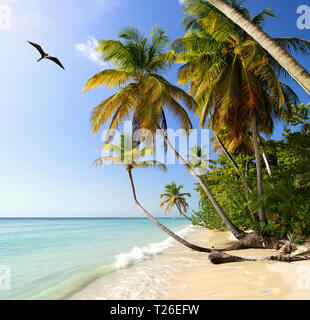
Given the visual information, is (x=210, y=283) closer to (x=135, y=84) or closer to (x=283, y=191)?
(x=283, y=191)

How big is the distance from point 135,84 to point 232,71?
4183 mm

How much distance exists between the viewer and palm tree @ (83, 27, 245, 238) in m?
8.79

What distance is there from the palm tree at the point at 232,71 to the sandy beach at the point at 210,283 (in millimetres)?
2914

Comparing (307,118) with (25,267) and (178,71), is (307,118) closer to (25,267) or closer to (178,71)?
(178,71)

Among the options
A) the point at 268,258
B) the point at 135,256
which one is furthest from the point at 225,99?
the point at 135,256

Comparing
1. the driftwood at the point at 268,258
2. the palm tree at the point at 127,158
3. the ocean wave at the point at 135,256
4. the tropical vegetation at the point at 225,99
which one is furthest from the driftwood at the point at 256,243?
the palm tree at the point at 127,158

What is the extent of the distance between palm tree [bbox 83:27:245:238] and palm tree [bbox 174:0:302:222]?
102 centimetres

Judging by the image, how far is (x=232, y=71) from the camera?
8227mm

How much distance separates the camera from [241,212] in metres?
8.31

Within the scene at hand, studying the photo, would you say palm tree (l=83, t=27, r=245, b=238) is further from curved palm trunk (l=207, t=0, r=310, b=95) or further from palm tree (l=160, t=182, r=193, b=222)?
palm tree (l=160, t=182, r=193, b=222)

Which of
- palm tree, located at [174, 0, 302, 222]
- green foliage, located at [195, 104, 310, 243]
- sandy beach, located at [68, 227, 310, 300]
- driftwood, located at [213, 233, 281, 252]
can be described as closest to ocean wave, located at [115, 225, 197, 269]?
sandy beach, located at [68, 227, 310, 300]

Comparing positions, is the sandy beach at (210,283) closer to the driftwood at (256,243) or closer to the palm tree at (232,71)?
the driftwood at (256,243)
